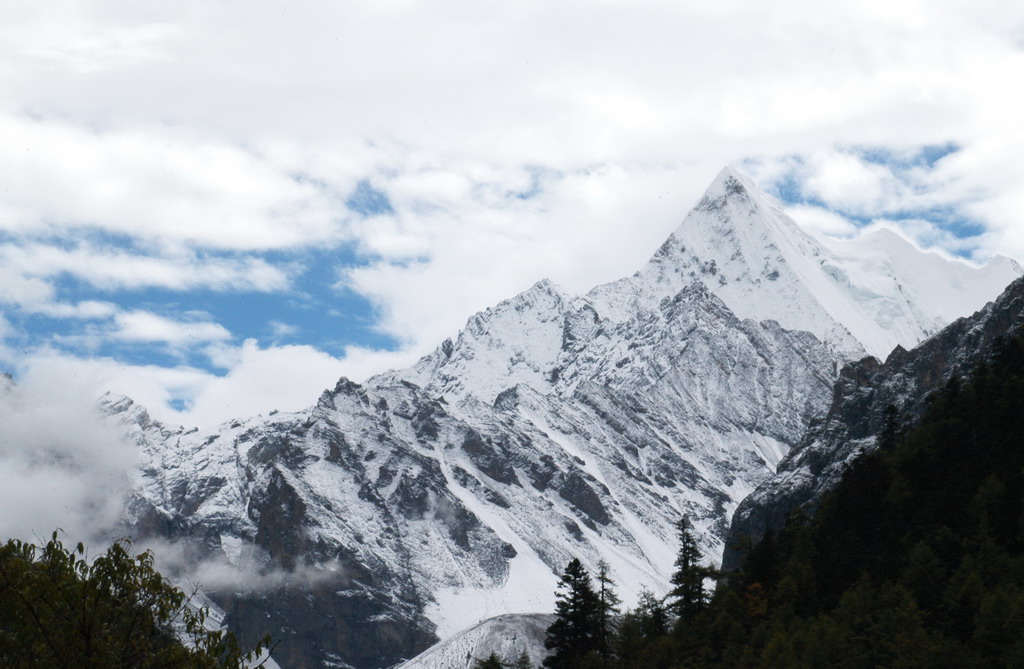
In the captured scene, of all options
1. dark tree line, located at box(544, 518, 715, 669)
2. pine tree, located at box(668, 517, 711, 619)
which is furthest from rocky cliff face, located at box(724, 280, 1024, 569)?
dark tree line, located at box(544, 518, 715, 669)

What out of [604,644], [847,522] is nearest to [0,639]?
[604,644]

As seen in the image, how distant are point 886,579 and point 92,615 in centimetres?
7030

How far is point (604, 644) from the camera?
3890 inches

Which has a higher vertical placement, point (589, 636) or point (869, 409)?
point (869, 409)

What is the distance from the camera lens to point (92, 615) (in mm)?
32625

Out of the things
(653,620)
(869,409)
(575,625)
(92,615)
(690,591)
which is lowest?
(92,615)

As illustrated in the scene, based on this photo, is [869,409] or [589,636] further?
[869,409]

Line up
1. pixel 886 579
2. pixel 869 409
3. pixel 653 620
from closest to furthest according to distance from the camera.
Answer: pixel 886 579 < pixel 653 620 < pixel 869 409

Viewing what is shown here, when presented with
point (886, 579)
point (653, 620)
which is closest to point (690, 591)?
point (653, 620)

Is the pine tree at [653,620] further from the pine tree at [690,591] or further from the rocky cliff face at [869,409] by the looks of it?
the rocky cliff face at [869,409]

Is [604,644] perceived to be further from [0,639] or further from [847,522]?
[0,639]

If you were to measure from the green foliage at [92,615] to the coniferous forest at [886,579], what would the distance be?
45.9 m

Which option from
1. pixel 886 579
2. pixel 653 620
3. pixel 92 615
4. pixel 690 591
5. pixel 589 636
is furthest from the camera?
pixel 653 620

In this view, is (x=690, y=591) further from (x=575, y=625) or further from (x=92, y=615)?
(x=92, y=615)
